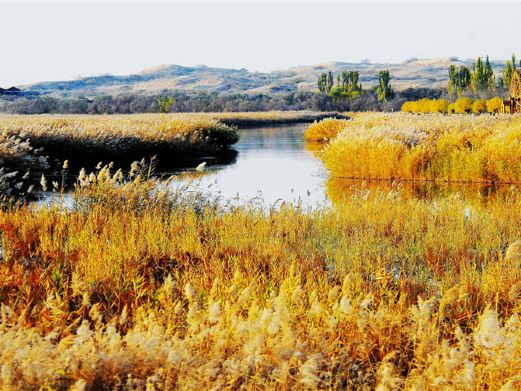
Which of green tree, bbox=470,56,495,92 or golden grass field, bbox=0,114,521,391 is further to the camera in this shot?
green tree, bbox=470,56,495,92

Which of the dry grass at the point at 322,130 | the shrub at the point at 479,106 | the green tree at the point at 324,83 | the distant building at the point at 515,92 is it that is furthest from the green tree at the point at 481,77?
the dry grass at the point at 322,130

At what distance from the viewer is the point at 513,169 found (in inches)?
720

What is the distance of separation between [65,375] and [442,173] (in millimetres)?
16015

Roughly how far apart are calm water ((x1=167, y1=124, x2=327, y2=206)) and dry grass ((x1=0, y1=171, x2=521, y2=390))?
3.45m

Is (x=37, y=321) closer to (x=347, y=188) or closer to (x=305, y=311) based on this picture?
(x=305, y=311)

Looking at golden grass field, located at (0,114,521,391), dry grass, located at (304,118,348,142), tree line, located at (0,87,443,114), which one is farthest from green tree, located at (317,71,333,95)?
golden grass field, located at (0,114,521,391)

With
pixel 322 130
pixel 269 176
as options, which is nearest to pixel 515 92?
pixel 322 130

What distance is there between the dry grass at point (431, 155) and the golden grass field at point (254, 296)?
7461 mm

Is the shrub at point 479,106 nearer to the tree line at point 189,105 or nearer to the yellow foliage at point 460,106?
the yellow foliage at point 460,106

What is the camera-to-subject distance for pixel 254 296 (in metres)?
6.28

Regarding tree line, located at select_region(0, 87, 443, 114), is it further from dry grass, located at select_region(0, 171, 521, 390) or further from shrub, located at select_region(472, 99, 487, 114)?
dry grass, located at select_region(0, 171, 521, 390)

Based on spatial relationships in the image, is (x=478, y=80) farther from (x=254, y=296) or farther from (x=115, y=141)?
(x=254, y=296)

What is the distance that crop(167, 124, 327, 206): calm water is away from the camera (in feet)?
57.2

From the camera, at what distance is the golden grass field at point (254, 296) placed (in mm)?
4633
